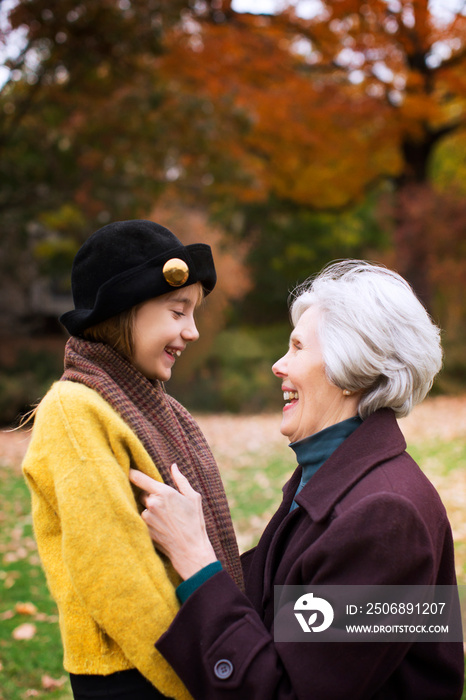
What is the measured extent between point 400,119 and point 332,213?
178 inches

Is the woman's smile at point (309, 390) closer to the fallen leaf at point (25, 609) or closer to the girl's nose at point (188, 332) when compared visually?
the girl's nose at point (188, 332)

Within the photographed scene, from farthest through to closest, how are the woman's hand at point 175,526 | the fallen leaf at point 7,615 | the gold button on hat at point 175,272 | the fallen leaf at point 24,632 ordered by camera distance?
the fallen leaf at point 7,615 < the fallen leaf at point 24,632 < the gold button on hat at point 175,272 < the woman's hand at point 175,526

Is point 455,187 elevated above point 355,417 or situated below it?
above

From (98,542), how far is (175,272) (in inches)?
29.5

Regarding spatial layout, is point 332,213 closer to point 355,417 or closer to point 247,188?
point 247,188

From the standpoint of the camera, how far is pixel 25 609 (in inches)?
176

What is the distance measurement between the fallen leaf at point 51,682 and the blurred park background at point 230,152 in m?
8.07

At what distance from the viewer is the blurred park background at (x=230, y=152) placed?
10922mm

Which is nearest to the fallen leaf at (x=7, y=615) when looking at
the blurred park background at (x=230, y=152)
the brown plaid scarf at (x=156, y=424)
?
the brown plaid scarf at (x=156, y=424)

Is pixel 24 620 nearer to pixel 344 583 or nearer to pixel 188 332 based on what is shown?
pixel 188 332

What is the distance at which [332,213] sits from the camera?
19.5 metres

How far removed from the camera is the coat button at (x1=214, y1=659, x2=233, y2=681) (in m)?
1.62

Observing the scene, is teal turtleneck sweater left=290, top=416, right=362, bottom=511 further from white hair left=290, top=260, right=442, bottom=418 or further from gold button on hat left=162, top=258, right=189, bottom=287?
gold button on hat left=162, top=258, right=189, bottom=287

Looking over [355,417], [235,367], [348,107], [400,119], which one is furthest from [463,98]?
[355,417]
